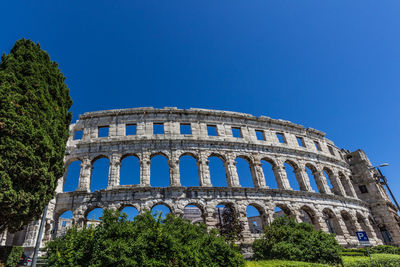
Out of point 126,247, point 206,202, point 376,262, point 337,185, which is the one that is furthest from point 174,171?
point 337,185

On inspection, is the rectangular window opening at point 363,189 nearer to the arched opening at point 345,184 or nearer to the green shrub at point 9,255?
the arched opening at point 345,184

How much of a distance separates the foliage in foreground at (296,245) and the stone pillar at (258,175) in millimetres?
4868

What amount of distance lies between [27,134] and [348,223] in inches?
1024

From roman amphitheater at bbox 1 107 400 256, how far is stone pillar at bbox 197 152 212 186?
0.06m

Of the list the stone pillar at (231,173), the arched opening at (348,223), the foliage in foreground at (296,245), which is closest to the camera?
the foliage in foreground at (296,245)

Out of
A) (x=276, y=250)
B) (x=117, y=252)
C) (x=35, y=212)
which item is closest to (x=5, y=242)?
(x=35, y=212)

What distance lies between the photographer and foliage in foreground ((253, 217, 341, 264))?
10.0 metres

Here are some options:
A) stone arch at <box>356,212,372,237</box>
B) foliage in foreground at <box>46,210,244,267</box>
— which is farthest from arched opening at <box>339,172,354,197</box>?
foliage in foreground at <box>46,210,244,267</box>

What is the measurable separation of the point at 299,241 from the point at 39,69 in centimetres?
1651

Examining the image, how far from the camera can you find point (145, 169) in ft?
55.2

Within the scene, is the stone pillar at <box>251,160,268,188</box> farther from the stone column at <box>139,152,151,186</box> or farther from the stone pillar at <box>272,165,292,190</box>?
the stone column at <box>139,152,151,186</box>

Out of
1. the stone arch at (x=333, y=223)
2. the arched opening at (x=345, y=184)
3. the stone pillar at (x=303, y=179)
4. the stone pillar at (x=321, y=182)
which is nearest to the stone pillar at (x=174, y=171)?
the stone pillar at (x=303, y=179)

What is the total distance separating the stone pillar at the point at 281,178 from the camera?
18.8 m

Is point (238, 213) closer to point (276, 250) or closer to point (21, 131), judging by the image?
point (276, 250)
